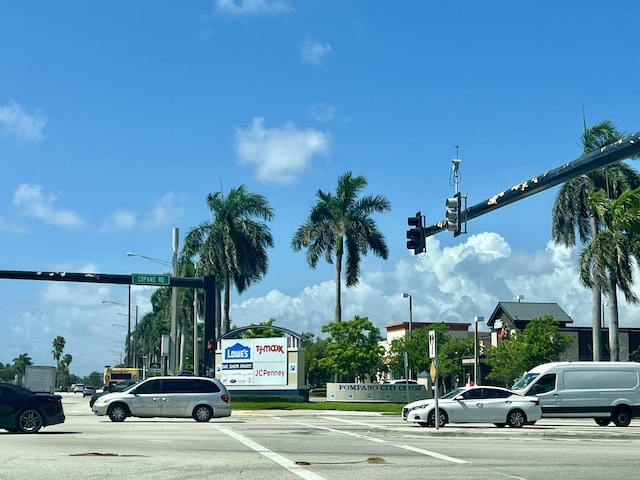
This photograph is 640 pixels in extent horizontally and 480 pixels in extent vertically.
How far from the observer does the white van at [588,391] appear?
97.2 ft

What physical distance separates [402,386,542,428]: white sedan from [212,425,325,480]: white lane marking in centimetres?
634

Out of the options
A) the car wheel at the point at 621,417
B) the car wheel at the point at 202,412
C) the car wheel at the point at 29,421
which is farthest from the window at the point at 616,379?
the car wheel at the point at 29,421

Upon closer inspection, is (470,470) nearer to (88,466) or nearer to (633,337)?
(88,466)

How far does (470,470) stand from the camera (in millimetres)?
14398

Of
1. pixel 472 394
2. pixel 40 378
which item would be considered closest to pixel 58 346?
pixel 40 378

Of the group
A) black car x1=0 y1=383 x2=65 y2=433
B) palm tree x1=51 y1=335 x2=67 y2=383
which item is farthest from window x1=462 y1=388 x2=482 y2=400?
palm tree x1=51 y1=335 x2=67 y2=383

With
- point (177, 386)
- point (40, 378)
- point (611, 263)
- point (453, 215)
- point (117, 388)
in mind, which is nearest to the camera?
point (453, 215)

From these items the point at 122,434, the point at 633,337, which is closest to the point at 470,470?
the point at 122,434

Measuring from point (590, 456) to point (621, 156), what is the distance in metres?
6.01

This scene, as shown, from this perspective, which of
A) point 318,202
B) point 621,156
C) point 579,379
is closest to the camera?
point 621,156

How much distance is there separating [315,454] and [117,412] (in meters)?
14.9

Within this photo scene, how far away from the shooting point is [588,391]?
29.8 m

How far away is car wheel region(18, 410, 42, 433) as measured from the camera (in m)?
22.8

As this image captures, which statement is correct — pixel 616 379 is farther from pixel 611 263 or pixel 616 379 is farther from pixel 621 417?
pixel 611 263
